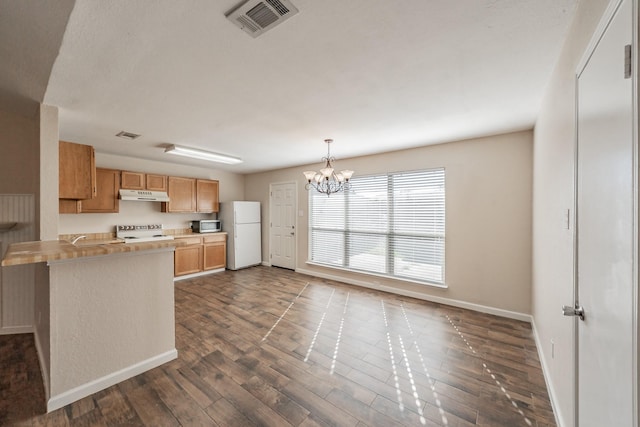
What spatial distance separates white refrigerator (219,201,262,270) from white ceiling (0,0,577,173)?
2.97 meters

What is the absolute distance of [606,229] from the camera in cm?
98

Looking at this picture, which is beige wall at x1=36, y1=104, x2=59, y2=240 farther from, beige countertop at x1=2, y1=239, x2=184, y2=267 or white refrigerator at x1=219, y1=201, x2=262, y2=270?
white refrigerator at x1=219, y1=201, x2=262, y2=270

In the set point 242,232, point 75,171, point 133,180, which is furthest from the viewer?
point 242,232

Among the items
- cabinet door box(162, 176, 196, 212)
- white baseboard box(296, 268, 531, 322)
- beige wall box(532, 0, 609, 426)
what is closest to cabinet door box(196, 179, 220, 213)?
cabinet door box(162, 176, 196, 212)

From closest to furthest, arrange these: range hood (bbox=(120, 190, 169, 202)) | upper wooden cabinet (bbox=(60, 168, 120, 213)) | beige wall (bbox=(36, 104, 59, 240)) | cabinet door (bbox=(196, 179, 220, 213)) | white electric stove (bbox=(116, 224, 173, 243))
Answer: beige wall (bbox=(36, 104, 59, 240)), upper wooden cabinet (bbox=(60, 168, 120, 213)), range hood (bbox=(120, 190, 169, 202)), white electric stove (bbox=(116, 224, 173, 243)), cabinet door (bbox=(196, 179, 220, 213))

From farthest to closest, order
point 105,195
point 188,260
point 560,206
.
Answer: point 188,260
point 105,195
point 560,206

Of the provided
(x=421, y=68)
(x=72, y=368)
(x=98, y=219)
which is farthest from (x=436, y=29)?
(x=98, y=219)

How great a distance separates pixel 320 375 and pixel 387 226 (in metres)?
2.80

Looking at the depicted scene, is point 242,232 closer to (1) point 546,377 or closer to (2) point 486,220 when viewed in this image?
(2) point 486,220

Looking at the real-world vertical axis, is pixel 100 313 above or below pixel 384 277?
above

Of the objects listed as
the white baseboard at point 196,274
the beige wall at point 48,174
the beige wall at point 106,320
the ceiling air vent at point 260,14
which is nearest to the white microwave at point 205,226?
the white baseboard at point 196,274

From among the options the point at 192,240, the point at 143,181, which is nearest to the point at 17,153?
the point at 143,181

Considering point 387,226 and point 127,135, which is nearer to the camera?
point 127,135

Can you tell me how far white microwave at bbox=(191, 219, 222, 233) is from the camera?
18.8ft
